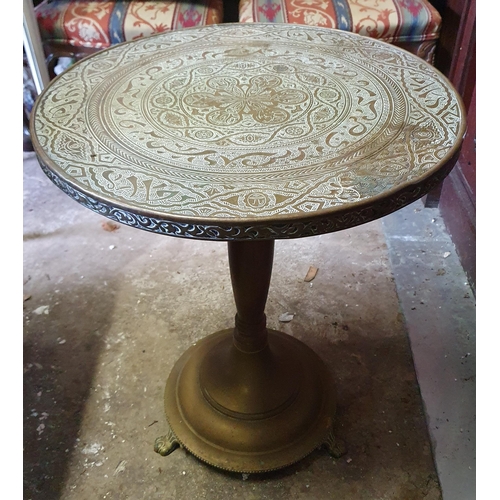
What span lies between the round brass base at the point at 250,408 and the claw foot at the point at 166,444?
0.8 inches

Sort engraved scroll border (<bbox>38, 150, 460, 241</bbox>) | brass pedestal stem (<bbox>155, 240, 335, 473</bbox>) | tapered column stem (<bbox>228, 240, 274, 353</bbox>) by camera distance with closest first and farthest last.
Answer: engraved scroll border (<bbox>38, 150, 460, 241</bbox>)
tapered column stem (<bbox>228, 240, 274, 353</bbox>)
brass pedestal stem (<bbox>155, 240, 335, 473</bbox>)

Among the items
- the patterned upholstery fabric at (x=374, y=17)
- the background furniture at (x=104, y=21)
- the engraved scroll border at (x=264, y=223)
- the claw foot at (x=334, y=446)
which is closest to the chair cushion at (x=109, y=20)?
the background furniture at (x=104, y=21)

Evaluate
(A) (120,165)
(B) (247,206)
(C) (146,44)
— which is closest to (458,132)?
(B) (247,206)

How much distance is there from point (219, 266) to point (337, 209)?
1.21 meters

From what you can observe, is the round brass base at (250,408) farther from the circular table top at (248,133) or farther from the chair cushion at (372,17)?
the chair cushion at (372,17)

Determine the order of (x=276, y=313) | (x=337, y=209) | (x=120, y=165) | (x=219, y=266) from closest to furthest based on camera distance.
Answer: (x=337, y=209) < (x=120, y=165) < (x=276, y=313) < (x=219, y=266)

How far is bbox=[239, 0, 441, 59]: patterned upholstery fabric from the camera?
6.79 feet

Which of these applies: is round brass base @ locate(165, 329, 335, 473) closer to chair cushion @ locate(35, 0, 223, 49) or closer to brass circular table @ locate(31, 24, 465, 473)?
brass circular table @ locate(31, 24, 465, 473)

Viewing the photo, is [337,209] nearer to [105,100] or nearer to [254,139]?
[254,139]

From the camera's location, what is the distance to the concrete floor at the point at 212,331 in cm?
129

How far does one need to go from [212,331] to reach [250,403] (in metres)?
0.39

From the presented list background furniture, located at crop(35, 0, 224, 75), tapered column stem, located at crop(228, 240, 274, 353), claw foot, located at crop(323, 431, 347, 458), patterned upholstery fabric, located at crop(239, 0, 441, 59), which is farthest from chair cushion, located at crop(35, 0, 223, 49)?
claw foot, located at crop(323, 431, 347, 458)

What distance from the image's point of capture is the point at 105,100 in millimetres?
1080

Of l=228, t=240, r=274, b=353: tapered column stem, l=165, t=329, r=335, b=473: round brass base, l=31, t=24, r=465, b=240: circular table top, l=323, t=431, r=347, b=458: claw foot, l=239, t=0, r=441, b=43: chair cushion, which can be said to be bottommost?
l=323, t=431, r=347, b=458: claw foot
